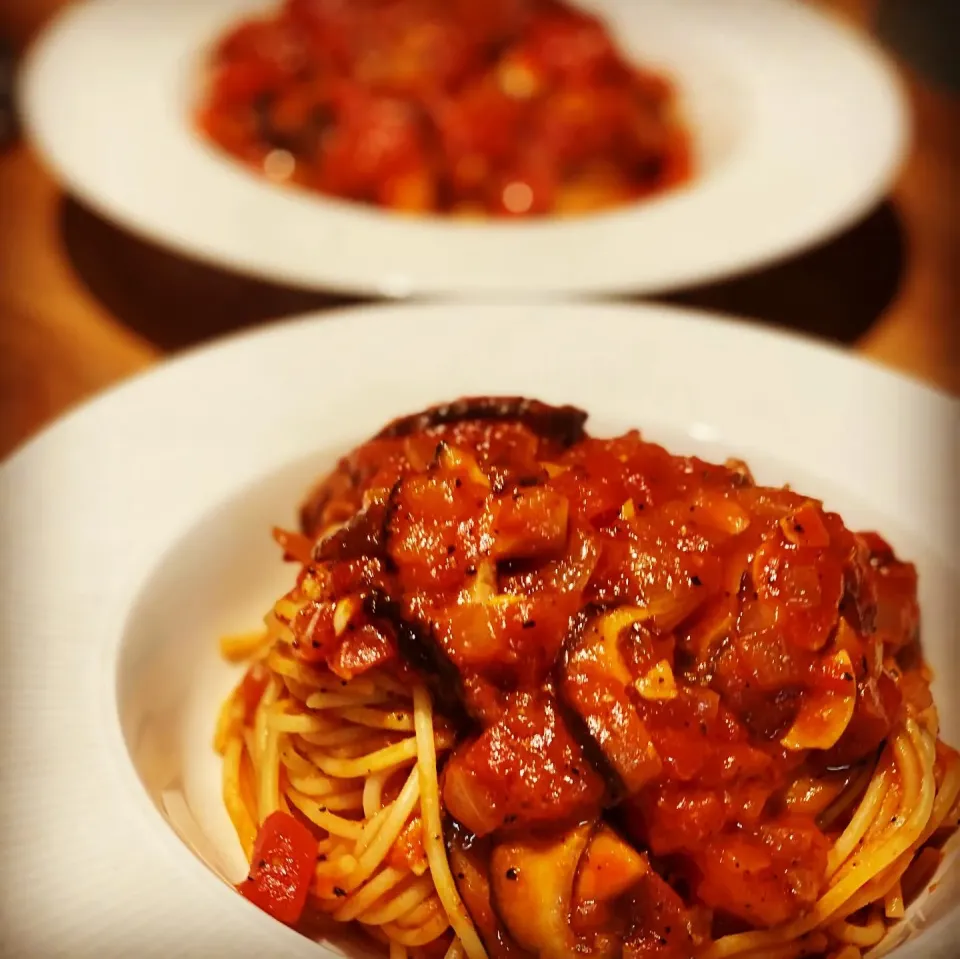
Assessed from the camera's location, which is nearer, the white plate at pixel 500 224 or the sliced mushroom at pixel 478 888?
the sliced mushroom at pixel 478 888

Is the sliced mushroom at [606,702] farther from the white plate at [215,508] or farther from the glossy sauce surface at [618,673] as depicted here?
the white plate at [215,508]

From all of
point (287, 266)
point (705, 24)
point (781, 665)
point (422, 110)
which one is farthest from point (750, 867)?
point (705, 24)

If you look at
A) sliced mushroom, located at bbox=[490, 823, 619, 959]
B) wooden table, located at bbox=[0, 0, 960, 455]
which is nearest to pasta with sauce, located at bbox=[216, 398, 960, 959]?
sliced mushroom, located at bbox=[490, 823, 619, 959]

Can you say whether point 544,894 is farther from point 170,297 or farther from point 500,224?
point 170,297

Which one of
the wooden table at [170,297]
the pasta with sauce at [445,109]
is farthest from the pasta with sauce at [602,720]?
the pasta with sauce at [445,109]

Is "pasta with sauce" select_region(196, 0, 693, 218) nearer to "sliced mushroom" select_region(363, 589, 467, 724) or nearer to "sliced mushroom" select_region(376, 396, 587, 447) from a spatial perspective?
"sliced mushroom" select_region(376, 396, 587, 447)

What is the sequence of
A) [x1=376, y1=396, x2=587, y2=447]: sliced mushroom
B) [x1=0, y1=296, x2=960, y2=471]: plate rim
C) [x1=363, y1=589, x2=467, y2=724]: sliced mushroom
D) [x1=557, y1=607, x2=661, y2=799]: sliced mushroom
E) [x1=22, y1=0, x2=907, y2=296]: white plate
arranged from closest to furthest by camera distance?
[x1=557, y1=607, x2=661, y2=799]: sliced mushroom
[x1=363, y1=589, x2=467, y2=724]: sliced mushroom
[x1=376, y1=396, x2=587, y2=447]: sliced mushroom
[x1=0, y1=296, x2=960, y2=471]: plate rim
[x1=22, y1=0, x2=907, y2=296]: white plate

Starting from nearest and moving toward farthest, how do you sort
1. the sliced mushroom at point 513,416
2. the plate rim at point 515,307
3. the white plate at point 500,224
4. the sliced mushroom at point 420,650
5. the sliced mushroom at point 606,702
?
the sliced mushroom at point 606,702, the sliced mushroom at point 420,650, the sliced mushroom at point 513,416, the plate rim at point 515,307, the white plate at point 500,224
